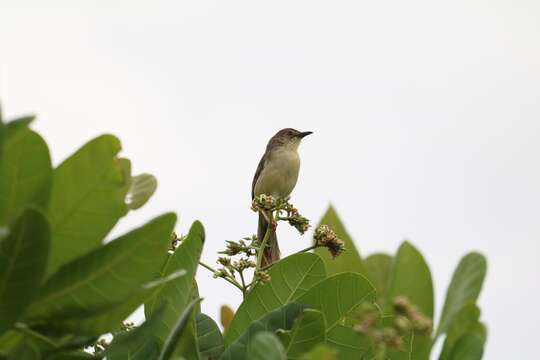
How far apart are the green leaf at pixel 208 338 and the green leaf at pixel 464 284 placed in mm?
615

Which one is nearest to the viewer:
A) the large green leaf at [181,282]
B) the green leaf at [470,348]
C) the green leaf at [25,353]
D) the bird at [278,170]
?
the green leaf at [25,353]

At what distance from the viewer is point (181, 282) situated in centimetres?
205

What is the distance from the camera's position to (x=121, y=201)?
1.87m

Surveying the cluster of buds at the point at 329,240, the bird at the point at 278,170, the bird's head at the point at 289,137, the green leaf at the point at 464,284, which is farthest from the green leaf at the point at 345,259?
the bird's head at the point at 289,137

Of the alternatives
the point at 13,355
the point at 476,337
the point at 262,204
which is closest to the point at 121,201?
the point at 13,355

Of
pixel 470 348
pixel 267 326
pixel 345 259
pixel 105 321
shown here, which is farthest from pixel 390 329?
pixel 345 259

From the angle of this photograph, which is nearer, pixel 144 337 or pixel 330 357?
pixel 330 357

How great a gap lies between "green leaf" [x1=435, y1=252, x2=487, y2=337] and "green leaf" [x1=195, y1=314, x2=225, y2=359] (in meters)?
0.62

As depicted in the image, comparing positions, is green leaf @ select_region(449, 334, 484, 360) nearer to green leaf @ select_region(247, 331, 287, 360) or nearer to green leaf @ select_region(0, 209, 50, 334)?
green leaf @ select_region(247, 331, 287, 360)

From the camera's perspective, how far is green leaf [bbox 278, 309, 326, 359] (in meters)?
1.99

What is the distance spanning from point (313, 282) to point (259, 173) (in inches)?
261

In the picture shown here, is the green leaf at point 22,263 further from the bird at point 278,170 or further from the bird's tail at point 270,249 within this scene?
the bird at point 278,170

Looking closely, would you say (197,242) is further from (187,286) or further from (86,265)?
(86,265)

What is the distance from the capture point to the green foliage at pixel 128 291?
160 cm
